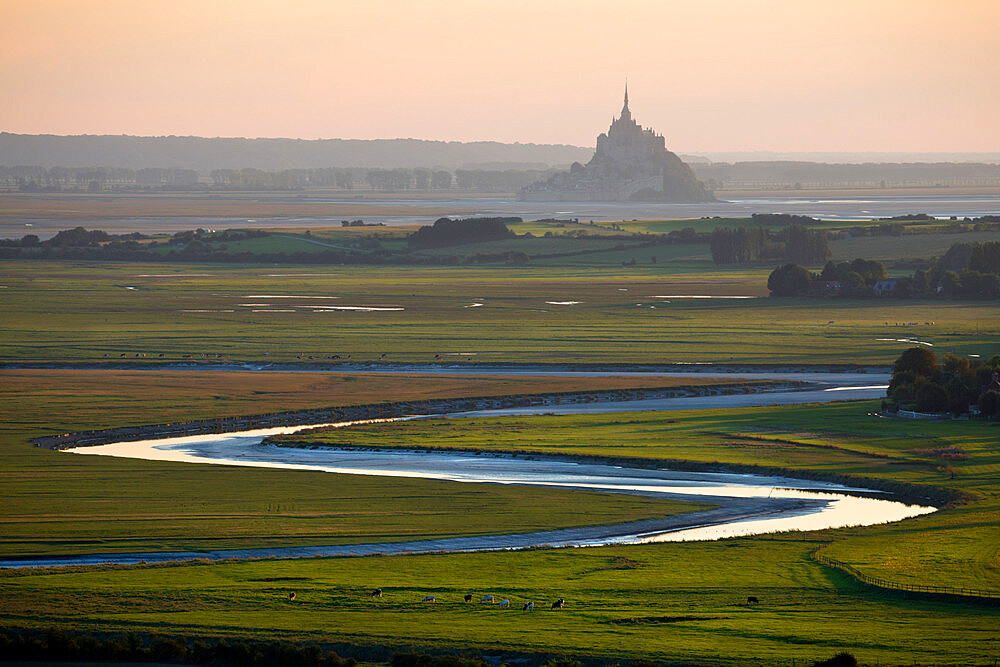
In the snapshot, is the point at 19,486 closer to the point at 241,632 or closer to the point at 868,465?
the point at 241,632

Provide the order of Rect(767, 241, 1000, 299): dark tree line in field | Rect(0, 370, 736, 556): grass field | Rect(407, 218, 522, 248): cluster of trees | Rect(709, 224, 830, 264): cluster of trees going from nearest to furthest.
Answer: Rect(0, 370, 736, 556): grass field < Rect(767, 241, 1000, 299): dark tree line in field < Rect(709, 224, 830, 264): cluster of trees < Rect(407, 218, 522, 248): cluster of trees

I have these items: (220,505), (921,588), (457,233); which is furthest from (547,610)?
(457,233)

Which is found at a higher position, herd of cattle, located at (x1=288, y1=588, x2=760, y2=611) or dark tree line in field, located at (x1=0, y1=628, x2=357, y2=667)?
herd of cattle, located at (x1=288, y1=588, x2=760, y2=611)

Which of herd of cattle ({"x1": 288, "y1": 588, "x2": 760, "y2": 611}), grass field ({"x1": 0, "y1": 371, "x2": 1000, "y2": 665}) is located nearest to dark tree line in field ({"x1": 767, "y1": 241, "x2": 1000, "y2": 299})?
grass field ({"x1": 0, "y1": 371, "x2": 1000, "y2": 665})

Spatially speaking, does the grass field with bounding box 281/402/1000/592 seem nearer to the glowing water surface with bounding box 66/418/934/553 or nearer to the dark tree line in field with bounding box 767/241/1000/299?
the glowing water surface with bounding box 66/418/934/553

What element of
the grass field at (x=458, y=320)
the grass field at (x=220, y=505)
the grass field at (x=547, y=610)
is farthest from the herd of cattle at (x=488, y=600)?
the grass field at (x=458, y=320)

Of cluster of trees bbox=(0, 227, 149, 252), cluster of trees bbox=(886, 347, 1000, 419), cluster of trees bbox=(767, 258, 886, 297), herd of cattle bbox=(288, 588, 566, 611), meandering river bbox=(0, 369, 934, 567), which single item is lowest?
meandering river bbox=(0, 369, 934, 567)

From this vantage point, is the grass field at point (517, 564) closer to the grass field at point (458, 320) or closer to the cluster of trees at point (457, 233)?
the grass field at point (458, 320)
